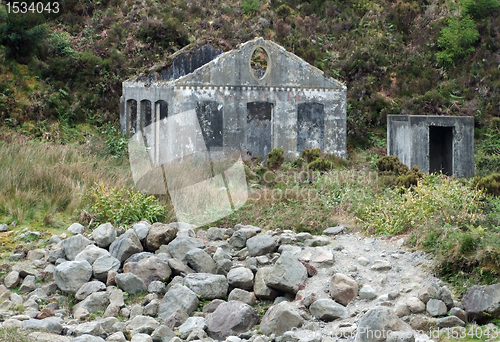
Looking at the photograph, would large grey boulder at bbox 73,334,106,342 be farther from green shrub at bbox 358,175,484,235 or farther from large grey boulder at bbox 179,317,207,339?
green shrub at bbox 358,175,484,235

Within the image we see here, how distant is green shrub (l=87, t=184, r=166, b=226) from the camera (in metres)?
9.27

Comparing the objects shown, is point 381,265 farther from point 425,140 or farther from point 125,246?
point 425,140

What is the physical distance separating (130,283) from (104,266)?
1.93 ft

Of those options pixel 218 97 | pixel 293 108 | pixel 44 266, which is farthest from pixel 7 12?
pixel 44 266

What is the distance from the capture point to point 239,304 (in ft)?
20.9

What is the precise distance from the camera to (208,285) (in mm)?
6973

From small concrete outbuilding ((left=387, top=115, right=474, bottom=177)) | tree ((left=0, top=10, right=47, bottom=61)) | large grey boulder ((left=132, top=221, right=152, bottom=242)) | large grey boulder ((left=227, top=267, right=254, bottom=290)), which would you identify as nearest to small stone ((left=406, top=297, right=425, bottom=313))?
large grey boulder ((left=227, top=267, right=254, bottom=290))

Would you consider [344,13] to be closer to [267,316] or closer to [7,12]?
[7,12]

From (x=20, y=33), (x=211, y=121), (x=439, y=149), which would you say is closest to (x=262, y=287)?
(x=211, y=121)

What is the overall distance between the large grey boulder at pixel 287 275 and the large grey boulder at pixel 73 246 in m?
2.76

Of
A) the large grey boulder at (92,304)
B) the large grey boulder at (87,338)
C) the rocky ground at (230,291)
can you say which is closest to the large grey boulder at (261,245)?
the rocky ground at (230,291)

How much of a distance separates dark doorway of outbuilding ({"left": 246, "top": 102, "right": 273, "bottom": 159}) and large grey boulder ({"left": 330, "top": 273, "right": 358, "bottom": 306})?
10.5 metres

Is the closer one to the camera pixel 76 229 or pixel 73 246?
pixel 73 246

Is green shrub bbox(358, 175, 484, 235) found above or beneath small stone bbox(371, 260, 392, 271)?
above
